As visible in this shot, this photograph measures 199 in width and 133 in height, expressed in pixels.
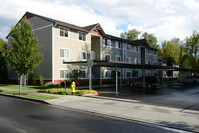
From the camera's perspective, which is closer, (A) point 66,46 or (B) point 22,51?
(B) point 22,51

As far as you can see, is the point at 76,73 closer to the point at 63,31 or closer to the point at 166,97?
the point at 63,31

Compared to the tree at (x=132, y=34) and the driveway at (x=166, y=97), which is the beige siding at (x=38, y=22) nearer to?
the driveway at (x=166, y=97)

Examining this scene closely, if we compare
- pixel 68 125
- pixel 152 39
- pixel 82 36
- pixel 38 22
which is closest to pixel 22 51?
pixel 68 125

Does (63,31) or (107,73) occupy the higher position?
(63,31)

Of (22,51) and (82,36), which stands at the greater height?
Answer: (82,36)

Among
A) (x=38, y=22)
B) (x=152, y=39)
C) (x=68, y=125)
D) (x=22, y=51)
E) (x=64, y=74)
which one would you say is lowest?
(x=68, y=125)

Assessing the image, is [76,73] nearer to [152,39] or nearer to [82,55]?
[82,55]

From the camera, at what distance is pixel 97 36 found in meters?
33.4

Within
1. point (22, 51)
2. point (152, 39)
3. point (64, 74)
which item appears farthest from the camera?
point (152, 39)

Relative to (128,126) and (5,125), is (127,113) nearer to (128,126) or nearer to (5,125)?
(128,126)

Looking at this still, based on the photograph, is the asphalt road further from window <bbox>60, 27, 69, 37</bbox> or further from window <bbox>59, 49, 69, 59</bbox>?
window <bbox>60, 27, 69, 37</bbox>

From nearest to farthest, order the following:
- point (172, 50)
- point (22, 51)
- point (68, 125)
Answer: point (68, 125) → point (22, 51) → point (172, 50)

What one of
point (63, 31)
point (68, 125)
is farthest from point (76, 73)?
point (68, 125)

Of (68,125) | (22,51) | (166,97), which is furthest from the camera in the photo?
(22,51)
